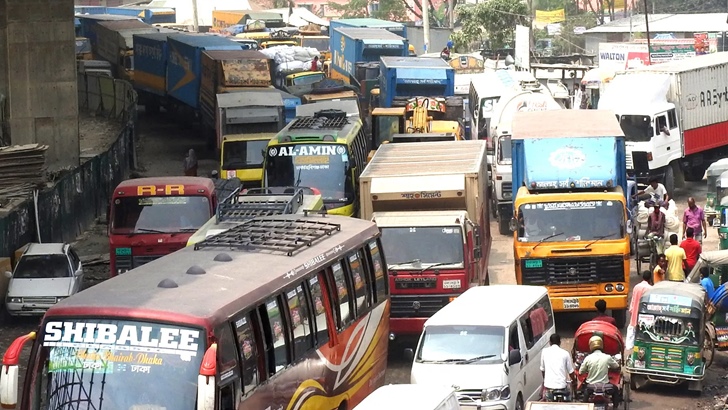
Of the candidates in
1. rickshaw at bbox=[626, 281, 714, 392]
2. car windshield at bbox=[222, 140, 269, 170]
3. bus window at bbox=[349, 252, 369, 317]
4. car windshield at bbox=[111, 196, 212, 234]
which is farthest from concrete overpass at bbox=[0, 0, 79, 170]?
rickshaw at bbox=[626, 281, 714, 392]

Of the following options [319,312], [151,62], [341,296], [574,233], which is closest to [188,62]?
[151,62]

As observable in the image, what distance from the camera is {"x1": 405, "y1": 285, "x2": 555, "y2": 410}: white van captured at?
1477 centimetres

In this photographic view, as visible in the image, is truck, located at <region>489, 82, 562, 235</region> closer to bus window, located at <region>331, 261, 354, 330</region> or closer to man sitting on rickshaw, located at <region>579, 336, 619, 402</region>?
man sitting on rickshaw, located at <region>579, 336, 619, 402</region>

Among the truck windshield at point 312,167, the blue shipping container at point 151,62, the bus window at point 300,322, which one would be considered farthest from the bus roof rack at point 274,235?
the blue shipping container at point 151,62

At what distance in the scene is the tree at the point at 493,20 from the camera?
6756 cm

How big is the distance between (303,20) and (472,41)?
1978cm

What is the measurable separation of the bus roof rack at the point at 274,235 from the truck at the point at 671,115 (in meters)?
18.2

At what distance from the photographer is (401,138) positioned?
28.9m

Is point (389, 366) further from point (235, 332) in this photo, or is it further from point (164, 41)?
point (164, 41)

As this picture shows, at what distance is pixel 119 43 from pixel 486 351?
43.8 metres

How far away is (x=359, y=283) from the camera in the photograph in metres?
15.0

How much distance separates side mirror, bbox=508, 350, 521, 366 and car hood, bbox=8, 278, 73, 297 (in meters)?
10.2

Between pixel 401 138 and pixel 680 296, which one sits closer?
pixel 680 296

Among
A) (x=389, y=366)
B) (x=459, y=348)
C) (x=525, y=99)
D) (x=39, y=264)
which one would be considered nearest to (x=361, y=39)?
(x=525, y=99)
